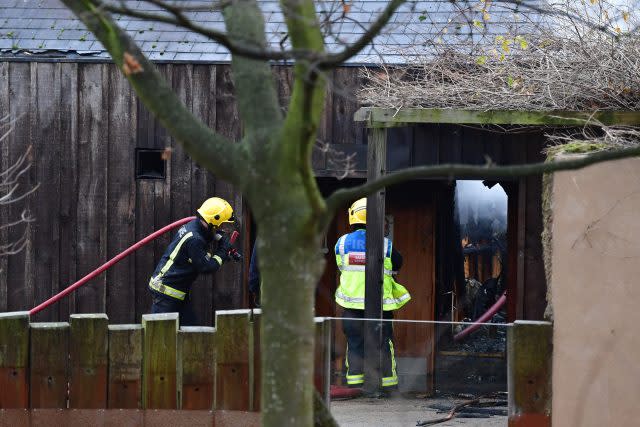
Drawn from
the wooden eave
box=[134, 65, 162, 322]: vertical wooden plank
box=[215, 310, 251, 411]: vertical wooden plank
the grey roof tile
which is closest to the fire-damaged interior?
the wooden eave

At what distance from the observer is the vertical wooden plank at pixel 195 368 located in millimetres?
6523

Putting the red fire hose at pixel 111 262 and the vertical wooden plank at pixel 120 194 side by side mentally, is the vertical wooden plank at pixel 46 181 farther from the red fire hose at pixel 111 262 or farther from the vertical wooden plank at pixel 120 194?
the vertical wooden plank at pixel 120 194

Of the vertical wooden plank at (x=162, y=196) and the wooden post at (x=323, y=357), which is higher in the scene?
the vertical wooden plank at (x=162, y=196)

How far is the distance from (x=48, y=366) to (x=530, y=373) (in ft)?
9.51

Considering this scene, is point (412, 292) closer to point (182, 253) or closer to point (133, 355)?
point (182, 253)

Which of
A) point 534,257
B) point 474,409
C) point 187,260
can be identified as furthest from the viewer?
point 187,260

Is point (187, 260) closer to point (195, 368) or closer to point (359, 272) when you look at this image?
point (359, 272)

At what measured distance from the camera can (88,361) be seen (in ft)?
21.4

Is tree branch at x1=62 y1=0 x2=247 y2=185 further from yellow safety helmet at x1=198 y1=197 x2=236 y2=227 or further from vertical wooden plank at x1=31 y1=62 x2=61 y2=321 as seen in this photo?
vertical wooden plank at x1=31 y1=62 x2=61 y2=321

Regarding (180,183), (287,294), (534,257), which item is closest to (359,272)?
(534,257)

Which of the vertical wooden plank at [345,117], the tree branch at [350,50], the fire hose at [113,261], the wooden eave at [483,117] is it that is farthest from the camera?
the vertical wooden plank at [345,117]

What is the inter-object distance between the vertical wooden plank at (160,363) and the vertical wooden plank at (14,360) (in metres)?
0.72

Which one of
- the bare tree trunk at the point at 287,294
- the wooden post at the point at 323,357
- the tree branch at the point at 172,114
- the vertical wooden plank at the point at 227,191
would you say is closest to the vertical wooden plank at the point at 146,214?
the vertical wooden plank at the point at 227,191

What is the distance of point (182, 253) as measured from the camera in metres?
9.48
